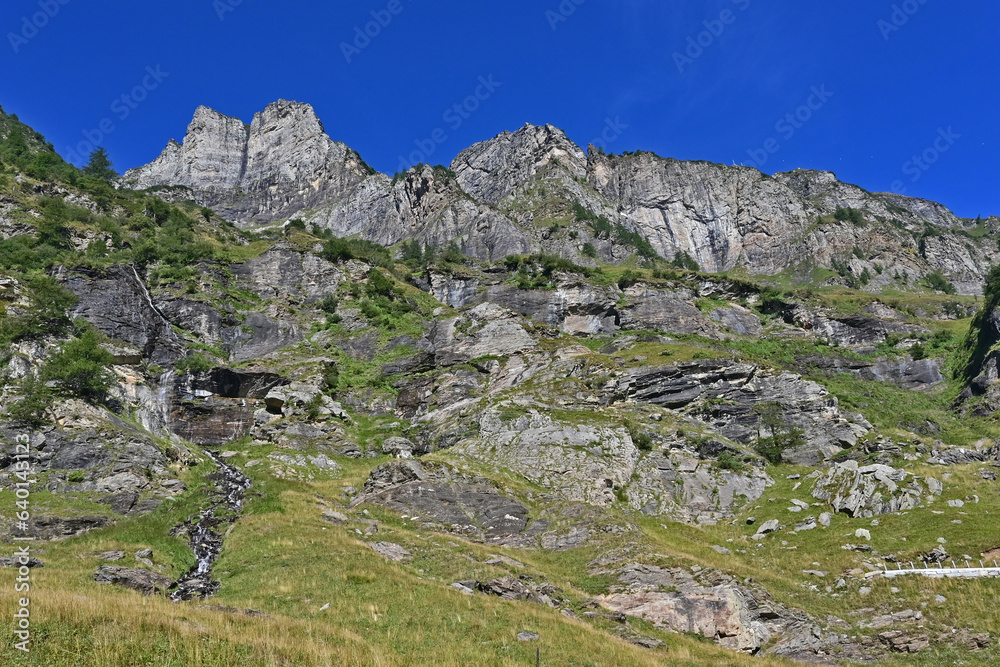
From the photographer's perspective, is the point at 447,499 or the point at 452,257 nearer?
the point at 447,499

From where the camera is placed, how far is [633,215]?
611 feet

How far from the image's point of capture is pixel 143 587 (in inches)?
744

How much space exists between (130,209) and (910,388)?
456 ft

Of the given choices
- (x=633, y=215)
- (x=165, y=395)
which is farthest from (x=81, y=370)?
(x=633, y=215)

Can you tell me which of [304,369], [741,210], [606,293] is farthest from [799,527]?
[741,210]

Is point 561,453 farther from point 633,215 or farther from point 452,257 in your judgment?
point 633,215

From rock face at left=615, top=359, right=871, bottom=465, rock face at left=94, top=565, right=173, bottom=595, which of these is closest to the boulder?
rock face at left=94, top=565, right=173, bottom=595

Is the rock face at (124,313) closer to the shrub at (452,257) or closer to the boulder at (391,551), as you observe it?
the boulder at (391,551)

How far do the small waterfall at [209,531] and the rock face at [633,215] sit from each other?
103m

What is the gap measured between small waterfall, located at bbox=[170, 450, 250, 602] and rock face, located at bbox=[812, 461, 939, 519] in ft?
121

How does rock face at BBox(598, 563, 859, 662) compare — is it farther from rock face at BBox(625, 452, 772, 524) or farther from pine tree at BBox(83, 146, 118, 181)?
pine tree at BBox(83, 146, 118, 181)

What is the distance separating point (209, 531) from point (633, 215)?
590ft

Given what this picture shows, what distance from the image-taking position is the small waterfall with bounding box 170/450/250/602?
20.4 metres

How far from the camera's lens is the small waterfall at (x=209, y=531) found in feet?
66.9
